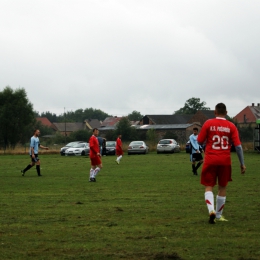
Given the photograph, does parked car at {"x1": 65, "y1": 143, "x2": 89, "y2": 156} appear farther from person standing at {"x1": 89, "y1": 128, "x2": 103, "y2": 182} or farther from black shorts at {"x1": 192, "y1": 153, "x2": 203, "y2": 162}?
person standing at {"x1": 89, "y1": 128, "x2": 103, "y2": 182}

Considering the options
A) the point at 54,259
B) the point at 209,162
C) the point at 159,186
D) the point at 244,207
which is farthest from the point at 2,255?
the point at 159,186

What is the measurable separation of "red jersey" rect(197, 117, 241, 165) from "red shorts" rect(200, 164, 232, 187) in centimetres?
8

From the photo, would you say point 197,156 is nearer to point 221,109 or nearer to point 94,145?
point 94,145

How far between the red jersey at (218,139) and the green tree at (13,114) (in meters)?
78.9

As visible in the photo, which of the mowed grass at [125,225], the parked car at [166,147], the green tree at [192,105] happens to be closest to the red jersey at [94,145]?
the mowed grass at [125,225]

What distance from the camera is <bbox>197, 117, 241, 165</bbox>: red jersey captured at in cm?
1057

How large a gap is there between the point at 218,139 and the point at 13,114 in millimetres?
80109

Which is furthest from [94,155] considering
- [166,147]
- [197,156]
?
[166,147]

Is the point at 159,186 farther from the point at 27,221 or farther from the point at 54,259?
the point at 54,259

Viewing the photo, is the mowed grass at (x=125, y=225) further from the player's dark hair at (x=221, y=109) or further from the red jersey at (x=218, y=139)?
the player's dark hair at (x=221, y=109)

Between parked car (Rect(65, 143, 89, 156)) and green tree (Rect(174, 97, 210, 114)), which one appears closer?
parked car (Rect(65, 143, 89, 156))

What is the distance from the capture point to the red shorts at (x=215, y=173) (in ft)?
34.8

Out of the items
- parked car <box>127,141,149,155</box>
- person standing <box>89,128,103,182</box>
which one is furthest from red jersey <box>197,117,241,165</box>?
parked car <box>127,141,149,155</box>

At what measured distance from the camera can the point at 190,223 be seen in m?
10.4
